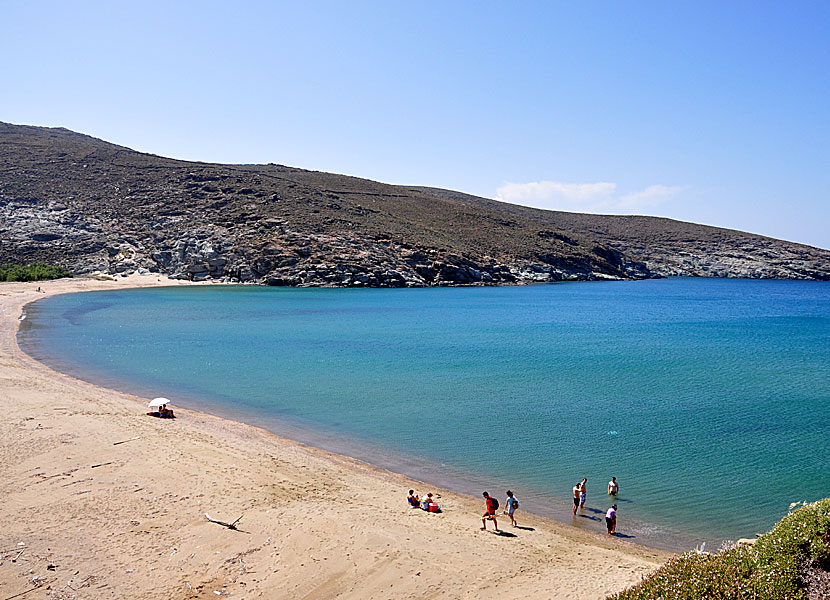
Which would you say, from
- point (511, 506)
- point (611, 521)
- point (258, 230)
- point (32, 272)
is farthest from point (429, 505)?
point (258, 230)

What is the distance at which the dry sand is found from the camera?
10406 millimetres

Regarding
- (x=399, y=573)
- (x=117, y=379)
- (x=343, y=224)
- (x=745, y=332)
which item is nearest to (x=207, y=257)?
(x=343, y=224)

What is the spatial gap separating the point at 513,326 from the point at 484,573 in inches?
1531

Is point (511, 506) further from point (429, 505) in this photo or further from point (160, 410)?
point (160, 410)

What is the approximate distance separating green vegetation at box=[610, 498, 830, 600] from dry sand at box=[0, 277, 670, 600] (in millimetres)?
2372

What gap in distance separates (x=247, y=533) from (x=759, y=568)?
375 inches

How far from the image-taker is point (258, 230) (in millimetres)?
93625

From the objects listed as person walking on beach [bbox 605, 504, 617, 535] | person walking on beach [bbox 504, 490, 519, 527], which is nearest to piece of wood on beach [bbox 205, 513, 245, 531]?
person walking on beach [bbox 504, 490, 519, 527]

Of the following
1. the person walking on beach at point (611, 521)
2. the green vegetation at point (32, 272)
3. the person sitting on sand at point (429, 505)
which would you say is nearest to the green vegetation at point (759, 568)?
the person walking on beach at point (611, 521)

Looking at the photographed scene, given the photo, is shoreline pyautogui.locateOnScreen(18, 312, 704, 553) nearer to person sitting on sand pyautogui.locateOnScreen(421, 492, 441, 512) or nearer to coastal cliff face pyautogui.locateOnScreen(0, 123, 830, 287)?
person sitting on sand pyautogui.locateOnScreen(421, 492, 441, 512)

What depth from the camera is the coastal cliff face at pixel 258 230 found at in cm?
8906

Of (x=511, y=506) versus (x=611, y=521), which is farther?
(x=511, y=506)

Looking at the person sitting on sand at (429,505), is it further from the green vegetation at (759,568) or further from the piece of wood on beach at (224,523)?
the green vegetation at (759,568)

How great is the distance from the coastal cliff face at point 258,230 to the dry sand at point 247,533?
70.7 meters
